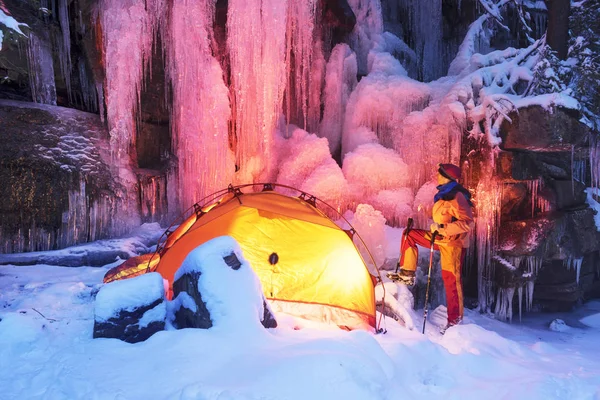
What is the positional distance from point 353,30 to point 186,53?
5.14 metres

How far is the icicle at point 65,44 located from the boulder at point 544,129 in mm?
9863

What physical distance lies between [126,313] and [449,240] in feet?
14.5

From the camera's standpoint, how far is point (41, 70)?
9.53 meters

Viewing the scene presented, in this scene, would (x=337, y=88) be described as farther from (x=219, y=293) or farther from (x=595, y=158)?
(x=219, y=293)

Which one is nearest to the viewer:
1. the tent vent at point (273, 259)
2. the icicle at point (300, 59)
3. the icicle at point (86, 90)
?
the tent vent at point (273, 259)

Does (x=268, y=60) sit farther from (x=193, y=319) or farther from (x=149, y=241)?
(x=193, y=319)

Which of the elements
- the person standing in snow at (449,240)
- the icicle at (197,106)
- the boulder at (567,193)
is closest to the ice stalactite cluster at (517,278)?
the boulder at (567,193)

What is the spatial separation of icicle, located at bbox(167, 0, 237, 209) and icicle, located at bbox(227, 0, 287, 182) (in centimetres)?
21

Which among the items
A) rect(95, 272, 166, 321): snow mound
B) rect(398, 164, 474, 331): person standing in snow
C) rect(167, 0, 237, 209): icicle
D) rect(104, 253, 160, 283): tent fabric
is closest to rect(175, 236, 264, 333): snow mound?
rect(95, 272, 166, 321): snow mound

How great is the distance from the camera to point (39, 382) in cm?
318

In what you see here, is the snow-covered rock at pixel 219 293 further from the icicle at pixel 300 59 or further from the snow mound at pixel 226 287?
the icicle at pixel 300 59

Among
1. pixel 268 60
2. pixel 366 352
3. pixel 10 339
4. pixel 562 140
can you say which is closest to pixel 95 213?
pixel 268 60

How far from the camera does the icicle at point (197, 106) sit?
1019 cm

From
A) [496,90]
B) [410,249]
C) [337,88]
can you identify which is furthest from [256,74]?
[410,249]
